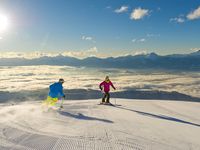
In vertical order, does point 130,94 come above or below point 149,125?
below

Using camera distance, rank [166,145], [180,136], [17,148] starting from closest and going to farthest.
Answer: [17,148] → [166,145] → [180,136]

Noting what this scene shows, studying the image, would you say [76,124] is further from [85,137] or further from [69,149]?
[69,149]

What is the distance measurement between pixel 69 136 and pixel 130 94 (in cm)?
17982

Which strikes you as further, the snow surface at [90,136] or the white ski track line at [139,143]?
the white ski track line at [139,143]

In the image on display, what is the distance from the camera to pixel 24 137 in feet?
25.0

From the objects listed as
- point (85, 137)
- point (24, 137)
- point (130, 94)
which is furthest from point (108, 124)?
point (130, 94)

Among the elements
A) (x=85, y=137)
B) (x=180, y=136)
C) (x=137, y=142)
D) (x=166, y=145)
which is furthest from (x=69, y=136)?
(x=180, y=136)

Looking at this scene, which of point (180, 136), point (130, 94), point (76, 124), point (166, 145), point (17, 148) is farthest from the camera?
point (130, 94)

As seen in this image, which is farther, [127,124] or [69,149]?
[127,124]

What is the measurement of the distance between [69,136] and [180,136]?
10.7ft

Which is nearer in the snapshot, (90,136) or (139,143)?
(139,143)

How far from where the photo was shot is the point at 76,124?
9.80 meters

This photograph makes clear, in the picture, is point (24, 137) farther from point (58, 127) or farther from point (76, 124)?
point (76, 124)

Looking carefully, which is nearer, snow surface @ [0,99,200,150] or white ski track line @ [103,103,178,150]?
snow surface @ [0,99,200,150]
